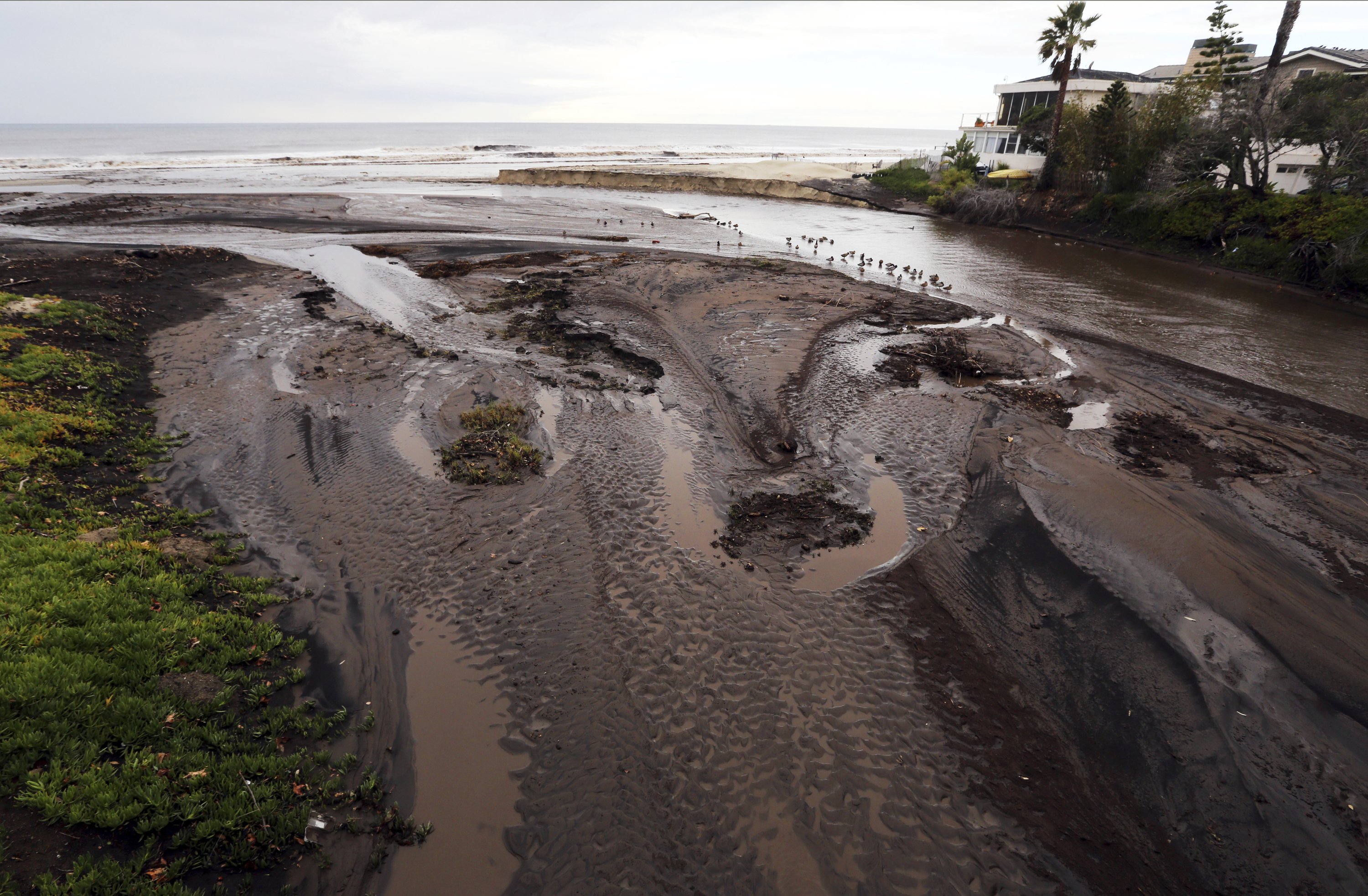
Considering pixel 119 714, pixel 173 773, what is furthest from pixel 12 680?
pixel 173 773

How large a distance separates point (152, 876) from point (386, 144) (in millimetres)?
155549

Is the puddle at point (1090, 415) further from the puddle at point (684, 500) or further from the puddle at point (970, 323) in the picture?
the puddle at point (684, 500)

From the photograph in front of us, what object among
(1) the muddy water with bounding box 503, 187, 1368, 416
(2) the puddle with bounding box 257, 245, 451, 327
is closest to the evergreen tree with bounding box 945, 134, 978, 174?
(1) the muddy water with bounding box 503, 187, 1368, 416

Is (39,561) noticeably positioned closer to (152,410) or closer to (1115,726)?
(152,410)

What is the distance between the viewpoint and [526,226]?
39062mm

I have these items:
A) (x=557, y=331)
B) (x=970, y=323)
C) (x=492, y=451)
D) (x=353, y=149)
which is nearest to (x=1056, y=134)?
(x=970, y=323)

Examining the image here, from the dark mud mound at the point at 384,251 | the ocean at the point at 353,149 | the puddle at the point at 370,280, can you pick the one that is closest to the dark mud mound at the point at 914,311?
the puddle at the point at 370,280

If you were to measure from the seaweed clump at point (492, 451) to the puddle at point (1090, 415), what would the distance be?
12.5 meters

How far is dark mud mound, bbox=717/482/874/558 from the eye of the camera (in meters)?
9.70

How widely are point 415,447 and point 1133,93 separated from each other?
65.7 m

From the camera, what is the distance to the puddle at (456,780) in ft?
17.3

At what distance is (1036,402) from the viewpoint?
49.1 feet

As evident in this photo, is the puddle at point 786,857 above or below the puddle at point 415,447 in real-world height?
below

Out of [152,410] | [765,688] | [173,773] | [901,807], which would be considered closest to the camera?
Result: [173,773]
